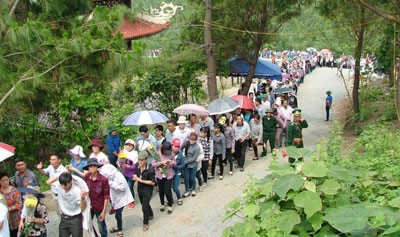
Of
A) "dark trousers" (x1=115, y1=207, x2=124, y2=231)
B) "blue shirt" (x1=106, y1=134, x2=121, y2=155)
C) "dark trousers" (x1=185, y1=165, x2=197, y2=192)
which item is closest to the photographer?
"dark trousers" (x1=115, y1=207, x2=124, y2=231)

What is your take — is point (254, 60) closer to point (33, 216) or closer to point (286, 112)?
point (286, 112)

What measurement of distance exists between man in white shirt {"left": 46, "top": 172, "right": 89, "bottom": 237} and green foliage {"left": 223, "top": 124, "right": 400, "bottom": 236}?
7.67 feet

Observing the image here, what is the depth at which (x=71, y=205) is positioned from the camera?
17.5ft

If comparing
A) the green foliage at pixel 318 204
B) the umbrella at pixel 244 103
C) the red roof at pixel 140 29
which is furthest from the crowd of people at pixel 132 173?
the red roof at pixel 140 29

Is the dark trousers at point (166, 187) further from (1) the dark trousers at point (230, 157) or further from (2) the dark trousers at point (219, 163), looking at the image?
(1) the dark trousers at point (230, 157)

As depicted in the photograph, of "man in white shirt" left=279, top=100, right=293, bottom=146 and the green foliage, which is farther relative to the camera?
"man in white shirt" left=279, top=100, right=293, bottom=146

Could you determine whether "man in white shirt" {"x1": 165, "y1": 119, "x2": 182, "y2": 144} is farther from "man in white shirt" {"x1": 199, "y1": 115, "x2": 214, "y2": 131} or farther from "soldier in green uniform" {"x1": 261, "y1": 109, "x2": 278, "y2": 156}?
"soldier in green uniform" {"x1": 261, "y1": 109, "x2": 278, "y2": 156}

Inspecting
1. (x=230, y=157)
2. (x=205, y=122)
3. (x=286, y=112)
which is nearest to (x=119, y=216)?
(x=230, y=157)

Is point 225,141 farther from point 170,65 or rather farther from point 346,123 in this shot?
point 346,123

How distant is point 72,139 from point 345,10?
852 cm

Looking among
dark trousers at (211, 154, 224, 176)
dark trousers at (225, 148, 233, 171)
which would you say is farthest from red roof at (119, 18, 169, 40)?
dark trousers at (211, 154, 224, 176)

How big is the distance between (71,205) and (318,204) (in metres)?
3.34

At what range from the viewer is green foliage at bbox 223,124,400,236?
10.1 feet

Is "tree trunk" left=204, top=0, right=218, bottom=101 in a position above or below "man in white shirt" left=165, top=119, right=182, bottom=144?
above
